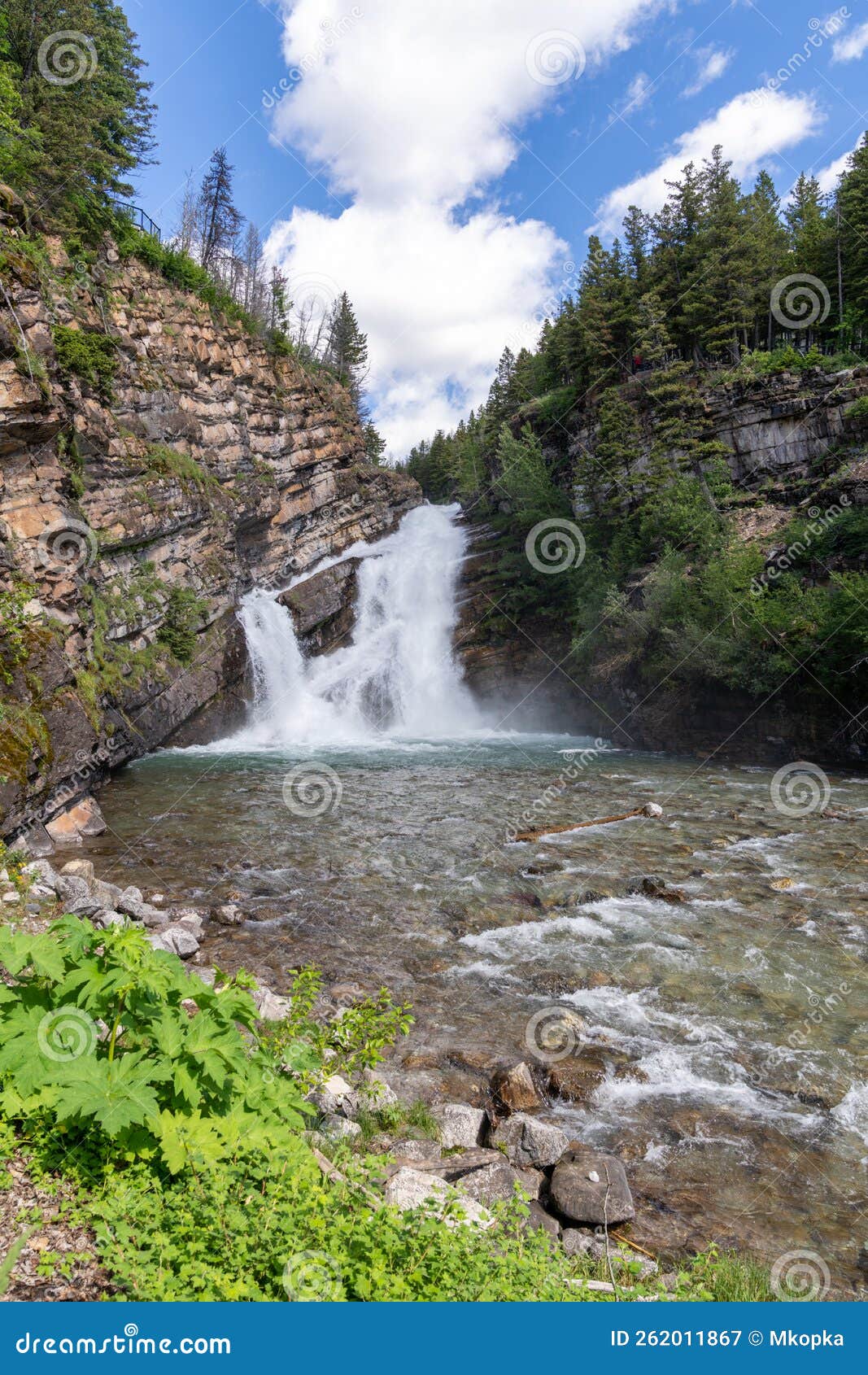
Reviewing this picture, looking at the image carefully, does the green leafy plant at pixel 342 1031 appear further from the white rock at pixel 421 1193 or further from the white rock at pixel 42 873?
the white rock at pixel 42 873

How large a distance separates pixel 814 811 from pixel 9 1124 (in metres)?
15.8

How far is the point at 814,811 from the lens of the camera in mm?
14703

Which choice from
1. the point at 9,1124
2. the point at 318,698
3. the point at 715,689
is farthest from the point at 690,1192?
the point at 318,698

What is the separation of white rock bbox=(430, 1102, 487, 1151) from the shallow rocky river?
508 mm

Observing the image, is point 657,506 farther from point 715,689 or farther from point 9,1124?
point 9,1124

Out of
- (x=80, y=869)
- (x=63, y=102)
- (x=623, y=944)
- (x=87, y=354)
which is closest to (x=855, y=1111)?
(x=623, y=944)

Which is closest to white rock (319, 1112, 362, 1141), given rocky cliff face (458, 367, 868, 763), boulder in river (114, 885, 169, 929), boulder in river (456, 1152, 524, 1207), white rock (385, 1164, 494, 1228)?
white rock (385, 1164, 494, 1228)

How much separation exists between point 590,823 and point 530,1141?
9.83 m

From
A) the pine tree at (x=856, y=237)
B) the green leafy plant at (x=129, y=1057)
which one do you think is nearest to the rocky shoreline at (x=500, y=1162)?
the green leafy plant at (x=129, y=1057)

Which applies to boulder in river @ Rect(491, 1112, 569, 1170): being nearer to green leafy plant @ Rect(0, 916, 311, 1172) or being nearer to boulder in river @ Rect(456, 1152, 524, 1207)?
boulder in river @ Rect(456, 1152, 524, 1207)

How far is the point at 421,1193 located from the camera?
12.4 ft

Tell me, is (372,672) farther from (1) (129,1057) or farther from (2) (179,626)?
(1) (129,1057)

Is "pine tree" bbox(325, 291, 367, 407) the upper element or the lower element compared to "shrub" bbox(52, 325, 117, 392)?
upper

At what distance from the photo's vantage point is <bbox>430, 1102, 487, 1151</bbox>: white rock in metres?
5.07
